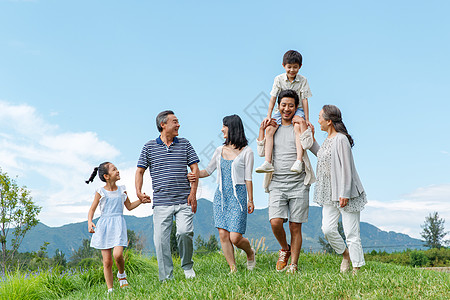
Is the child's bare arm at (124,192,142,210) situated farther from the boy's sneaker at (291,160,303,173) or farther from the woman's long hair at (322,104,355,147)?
the woman's long hair at (322,104,355,147)

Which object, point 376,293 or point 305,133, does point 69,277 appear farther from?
point 376,293

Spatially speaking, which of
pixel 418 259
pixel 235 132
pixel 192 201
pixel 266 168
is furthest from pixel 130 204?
pixel 418 259

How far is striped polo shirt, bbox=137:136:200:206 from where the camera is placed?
654 cm

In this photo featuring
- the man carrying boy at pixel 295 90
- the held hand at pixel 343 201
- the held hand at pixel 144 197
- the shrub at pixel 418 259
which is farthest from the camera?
the shrub at pixel 418 259

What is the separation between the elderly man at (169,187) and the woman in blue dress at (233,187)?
39cm

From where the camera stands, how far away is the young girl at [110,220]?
7.00 m

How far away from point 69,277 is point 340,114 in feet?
21.3

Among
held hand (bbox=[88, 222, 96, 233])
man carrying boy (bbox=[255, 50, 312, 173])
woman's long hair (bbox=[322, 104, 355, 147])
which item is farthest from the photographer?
held hand (bbox=[88, 222, 96, 233])

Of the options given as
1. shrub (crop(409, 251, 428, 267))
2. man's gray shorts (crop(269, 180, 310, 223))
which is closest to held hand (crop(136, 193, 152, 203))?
man's gray shorts (crop(269, 180, 310, 223))

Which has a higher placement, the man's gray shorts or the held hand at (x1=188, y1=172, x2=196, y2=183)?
the held hand at (x1=188, y1=172, x2=196, y2=183)

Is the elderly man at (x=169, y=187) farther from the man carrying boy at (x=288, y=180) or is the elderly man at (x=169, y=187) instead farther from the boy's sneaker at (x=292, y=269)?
the boy's sneaker at (x=292, y=269)

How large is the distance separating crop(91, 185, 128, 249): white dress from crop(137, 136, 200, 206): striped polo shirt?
0.88m

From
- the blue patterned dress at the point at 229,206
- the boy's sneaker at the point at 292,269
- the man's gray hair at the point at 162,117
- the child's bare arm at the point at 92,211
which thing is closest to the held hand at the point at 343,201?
the boy's sneaker at the point at 292,269

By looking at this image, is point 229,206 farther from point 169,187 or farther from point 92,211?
point 92,211
